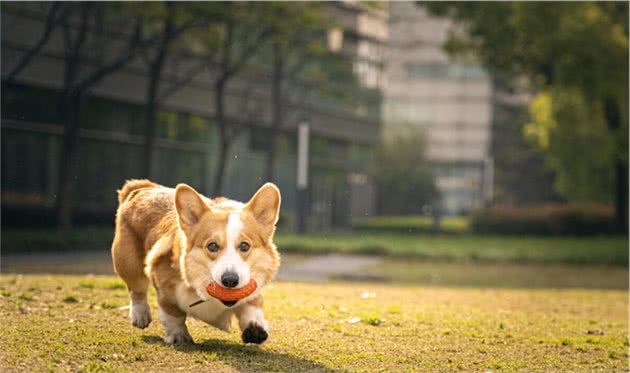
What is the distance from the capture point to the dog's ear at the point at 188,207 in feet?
24.0

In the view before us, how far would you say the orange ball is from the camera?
23.3 feet

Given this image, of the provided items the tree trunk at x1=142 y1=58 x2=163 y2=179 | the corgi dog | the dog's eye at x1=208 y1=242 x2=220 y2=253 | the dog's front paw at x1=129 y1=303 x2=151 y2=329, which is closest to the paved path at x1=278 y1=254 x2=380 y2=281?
the tree trunk at x1=142 y1=58 x2=163 y2=179

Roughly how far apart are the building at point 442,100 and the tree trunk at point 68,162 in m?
74.8

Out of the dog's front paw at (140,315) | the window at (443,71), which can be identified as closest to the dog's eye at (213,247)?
the dog's front paw at (140,315)

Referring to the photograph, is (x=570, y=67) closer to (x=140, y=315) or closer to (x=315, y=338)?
(x=315, y=338)

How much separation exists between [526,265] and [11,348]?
23.8 meters

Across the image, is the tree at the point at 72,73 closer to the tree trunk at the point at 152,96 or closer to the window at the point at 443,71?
the tree trunk at the point at 152,96

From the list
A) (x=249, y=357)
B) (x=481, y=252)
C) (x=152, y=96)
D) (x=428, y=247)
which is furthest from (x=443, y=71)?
(x=249, y=357)

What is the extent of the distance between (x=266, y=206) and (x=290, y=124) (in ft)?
141

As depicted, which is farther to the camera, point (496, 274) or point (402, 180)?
point (402, 180)

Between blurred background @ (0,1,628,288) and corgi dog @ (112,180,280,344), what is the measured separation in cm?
1126

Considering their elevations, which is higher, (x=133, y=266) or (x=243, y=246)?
(x=243, y=246)

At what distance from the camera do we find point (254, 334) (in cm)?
757

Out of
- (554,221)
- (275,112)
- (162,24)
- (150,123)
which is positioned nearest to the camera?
(150,123)
